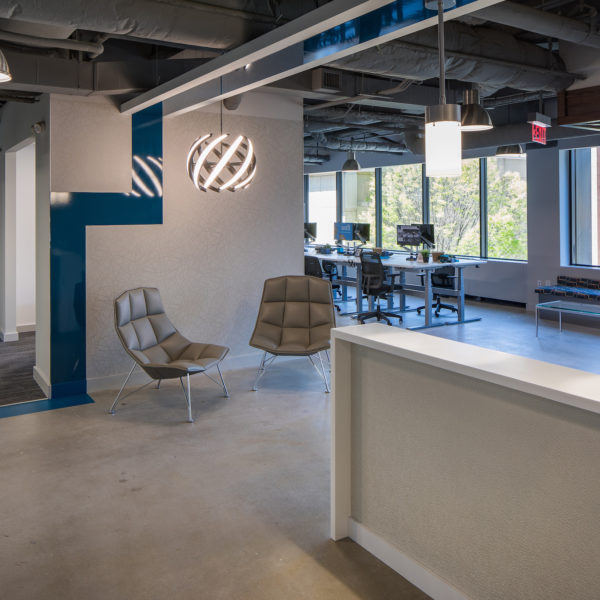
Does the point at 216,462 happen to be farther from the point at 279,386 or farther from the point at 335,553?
the point at 279,386

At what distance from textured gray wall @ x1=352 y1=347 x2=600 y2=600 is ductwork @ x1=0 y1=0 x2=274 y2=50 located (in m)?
2.13

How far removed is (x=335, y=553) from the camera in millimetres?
3186

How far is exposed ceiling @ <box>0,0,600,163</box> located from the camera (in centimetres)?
362

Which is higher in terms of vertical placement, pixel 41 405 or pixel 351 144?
pixel 351 144

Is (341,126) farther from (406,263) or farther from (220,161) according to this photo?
(220,161)

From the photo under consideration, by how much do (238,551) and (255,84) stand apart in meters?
3.12

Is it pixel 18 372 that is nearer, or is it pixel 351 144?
pixel 18 372

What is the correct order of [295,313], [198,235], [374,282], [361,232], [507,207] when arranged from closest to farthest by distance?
[295,313] → [198,235] → [374,282] → [507,207] → [361,232]

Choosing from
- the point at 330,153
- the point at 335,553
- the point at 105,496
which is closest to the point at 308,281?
the point at 105,496

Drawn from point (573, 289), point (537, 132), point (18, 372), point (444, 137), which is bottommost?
point (18, 372)

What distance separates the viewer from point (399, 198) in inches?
545

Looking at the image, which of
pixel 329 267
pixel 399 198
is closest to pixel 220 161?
pixel 329 267

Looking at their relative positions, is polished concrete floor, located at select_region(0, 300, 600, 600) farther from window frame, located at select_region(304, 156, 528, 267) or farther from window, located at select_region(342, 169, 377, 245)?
window, located at select_region(342, 169, 377, 245)

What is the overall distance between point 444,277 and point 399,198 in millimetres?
4110
